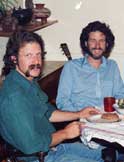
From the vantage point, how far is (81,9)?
4008 millimetres

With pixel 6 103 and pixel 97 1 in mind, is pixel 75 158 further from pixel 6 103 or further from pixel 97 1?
pixel 97 1

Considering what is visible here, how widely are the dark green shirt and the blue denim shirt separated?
79 centimetres

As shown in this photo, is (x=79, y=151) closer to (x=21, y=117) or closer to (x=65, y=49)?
(x=21, y=117)

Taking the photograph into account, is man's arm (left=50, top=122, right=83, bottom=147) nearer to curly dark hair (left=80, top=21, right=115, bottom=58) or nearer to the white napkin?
the white napkin

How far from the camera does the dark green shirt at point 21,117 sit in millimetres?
1889

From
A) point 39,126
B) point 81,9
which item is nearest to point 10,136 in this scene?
point 39,126

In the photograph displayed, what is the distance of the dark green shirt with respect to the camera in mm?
1889

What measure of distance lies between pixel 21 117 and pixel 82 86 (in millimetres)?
1069

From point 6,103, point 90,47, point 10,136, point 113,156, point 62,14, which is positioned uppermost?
point 62,14

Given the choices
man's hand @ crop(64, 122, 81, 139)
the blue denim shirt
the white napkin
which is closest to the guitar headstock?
the blue denim shirt

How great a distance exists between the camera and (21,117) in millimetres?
1887

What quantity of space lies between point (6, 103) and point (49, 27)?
234cm

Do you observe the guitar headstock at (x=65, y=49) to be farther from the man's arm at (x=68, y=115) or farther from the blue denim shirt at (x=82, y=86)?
the man's arm at (x=68, y=115)

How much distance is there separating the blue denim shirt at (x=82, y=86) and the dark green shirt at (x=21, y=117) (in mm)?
793
